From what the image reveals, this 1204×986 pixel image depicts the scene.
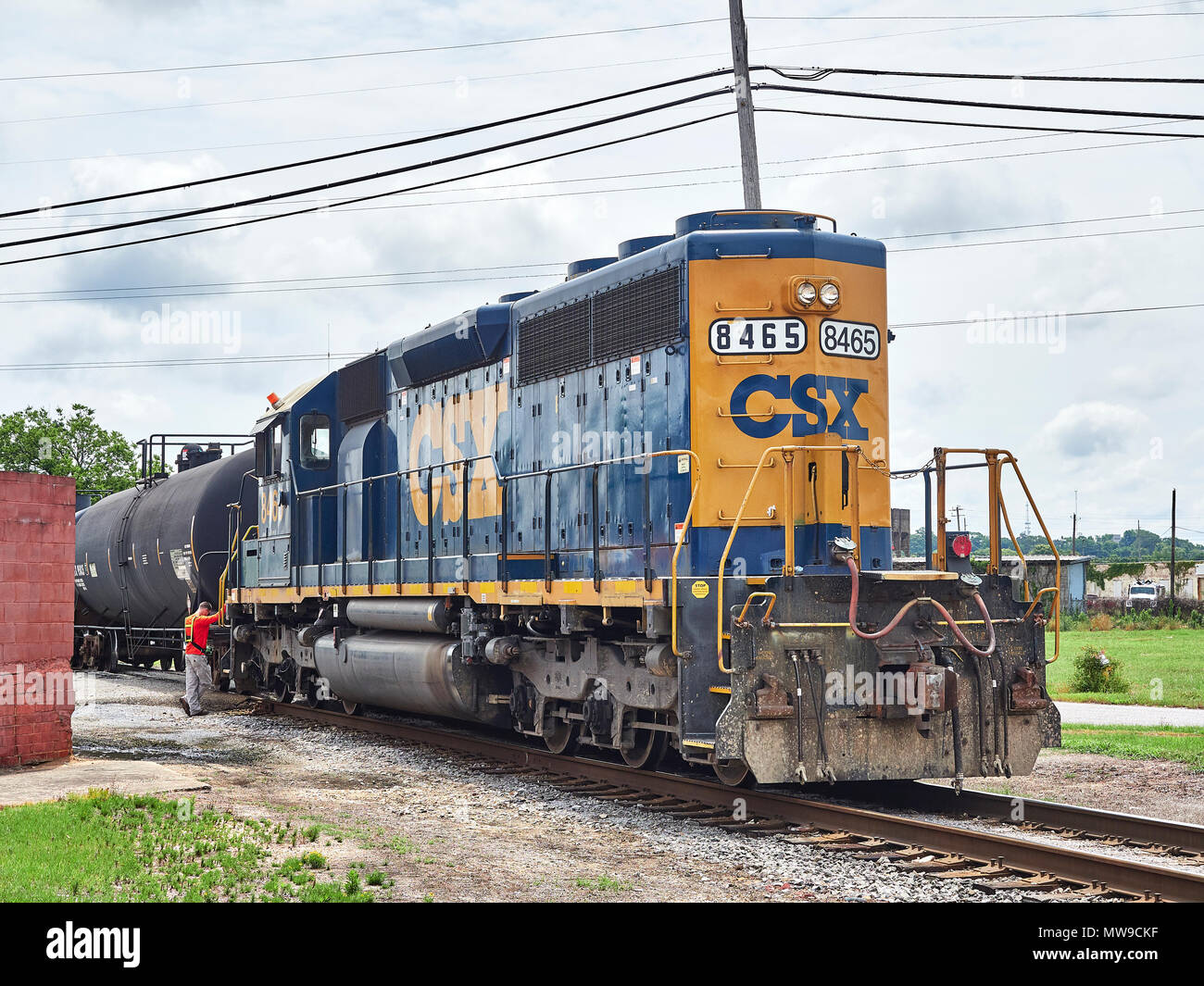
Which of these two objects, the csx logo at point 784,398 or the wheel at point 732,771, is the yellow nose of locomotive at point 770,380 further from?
the wheel at point 732,771

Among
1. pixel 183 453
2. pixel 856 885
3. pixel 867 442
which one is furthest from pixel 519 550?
pixel 183 453

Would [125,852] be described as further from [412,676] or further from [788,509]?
[412,676]

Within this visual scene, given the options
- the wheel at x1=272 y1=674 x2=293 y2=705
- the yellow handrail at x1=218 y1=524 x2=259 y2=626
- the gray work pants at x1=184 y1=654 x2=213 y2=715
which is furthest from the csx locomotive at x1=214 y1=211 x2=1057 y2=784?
the yellow handrail at x1=218 y1=524 x2=259 y2=626

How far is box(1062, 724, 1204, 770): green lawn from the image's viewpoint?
1341cm

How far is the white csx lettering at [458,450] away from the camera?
14.1 meters

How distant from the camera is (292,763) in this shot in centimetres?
1331

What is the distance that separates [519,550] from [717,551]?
306cm

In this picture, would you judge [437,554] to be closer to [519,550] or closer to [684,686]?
[519,550]

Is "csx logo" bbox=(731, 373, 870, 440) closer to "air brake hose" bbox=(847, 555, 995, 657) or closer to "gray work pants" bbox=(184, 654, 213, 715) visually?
"air brake hose" bbox=(847, 555, 995, 657)

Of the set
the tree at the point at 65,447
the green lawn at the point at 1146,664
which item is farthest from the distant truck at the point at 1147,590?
the tree at the point at 65,447

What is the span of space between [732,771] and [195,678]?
1064 centimetres

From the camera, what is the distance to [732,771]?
34.4 feet

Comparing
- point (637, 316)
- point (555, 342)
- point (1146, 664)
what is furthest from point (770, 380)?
point (1146, 664)

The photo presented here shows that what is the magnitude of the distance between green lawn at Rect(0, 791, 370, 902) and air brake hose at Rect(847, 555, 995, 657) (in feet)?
13.6
